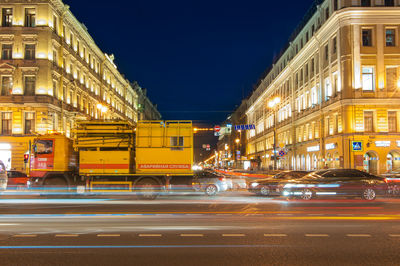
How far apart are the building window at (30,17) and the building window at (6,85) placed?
6143mm

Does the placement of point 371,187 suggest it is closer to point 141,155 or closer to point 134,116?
point 141,155

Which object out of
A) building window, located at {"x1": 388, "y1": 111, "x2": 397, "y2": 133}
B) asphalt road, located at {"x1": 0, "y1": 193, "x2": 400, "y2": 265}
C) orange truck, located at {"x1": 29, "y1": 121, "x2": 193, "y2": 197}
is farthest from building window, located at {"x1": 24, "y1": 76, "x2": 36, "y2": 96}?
building window, located at {"x1": 388, "y1": 111, "x2": 397, "y2": 133}

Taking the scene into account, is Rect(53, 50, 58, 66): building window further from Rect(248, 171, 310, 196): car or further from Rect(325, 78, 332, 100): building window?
Rect(325, 78, 332, 100): building window

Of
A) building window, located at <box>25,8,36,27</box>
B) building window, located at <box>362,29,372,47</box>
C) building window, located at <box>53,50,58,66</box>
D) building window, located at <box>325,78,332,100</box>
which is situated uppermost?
building window, located at <box>25,8,36,27</box>

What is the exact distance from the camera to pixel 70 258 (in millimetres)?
7328

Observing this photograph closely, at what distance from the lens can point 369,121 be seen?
38781mm

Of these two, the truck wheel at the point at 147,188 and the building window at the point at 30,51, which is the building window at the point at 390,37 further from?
the building window at the point at 30,51

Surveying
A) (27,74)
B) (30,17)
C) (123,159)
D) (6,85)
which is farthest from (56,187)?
(30,17)

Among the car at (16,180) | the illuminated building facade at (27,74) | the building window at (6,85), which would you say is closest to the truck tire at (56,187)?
the car at (16,180)

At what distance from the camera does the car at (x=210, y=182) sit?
21.3m

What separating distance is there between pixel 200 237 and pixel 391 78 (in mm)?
36165

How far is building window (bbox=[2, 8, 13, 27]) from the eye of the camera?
41.0 metres

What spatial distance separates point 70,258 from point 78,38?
157 ft

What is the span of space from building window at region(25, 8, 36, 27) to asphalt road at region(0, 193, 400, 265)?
3234cm
